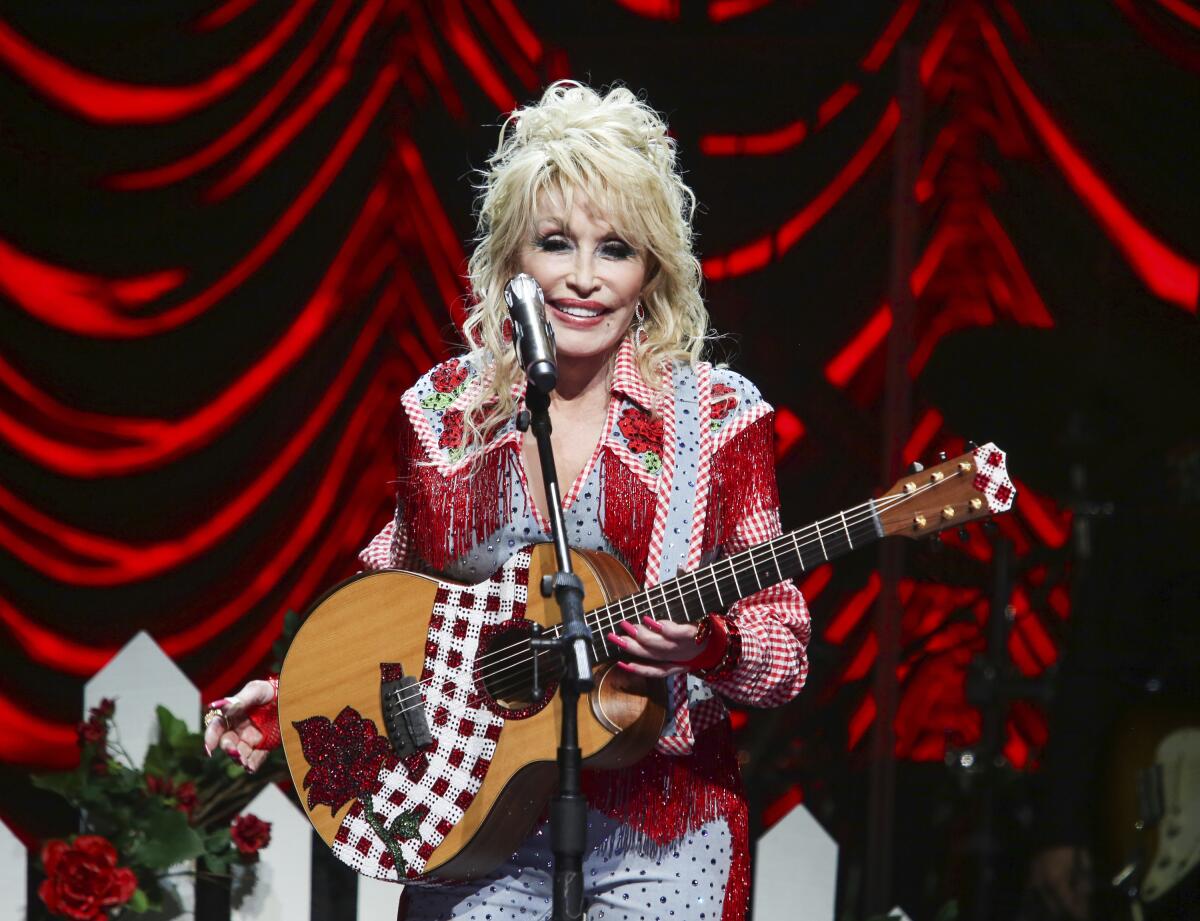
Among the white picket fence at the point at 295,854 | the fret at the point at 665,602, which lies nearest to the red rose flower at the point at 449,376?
the fret at the point at 665,602

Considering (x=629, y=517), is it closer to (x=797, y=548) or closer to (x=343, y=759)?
(x=797, y=548)

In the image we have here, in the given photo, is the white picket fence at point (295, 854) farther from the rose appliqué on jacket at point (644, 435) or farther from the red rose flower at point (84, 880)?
the rose appliqué on jacket at point (644, 435)

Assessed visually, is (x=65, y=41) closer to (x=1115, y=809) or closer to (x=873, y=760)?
(x=873, y=760)

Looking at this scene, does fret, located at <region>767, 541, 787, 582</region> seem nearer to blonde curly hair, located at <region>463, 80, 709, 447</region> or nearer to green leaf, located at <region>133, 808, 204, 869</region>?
blonde curly hair, located at <region>463, 80, 709, 447</region>

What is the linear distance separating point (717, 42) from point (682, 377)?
191cm

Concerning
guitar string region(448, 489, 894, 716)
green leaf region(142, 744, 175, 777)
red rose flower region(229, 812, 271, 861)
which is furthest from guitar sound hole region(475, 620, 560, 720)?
green leaf region(142, 744, 175, 777)

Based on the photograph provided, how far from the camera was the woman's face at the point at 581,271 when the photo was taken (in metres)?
2.45

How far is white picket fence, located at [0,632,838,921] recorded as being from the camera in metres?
4.08

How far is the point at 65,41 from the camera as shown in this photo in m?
3.94

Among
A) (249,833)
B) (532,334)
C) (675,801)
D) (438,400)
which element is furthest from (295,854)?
(532,334)

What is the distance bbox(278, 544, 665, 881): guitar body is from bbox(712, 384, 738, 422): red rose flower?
1.08 feet

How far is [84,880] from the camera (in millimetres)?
3664

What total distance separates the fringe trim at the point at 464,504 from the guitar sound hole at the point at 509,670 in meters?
0.18

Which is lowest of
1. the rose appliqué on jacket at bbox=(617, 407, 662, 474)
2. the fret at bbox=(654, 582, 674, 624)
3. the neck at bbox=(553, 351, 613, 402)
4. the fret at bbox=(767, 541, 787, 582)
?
the fret at bbox=(654, 582, 674, 624)
